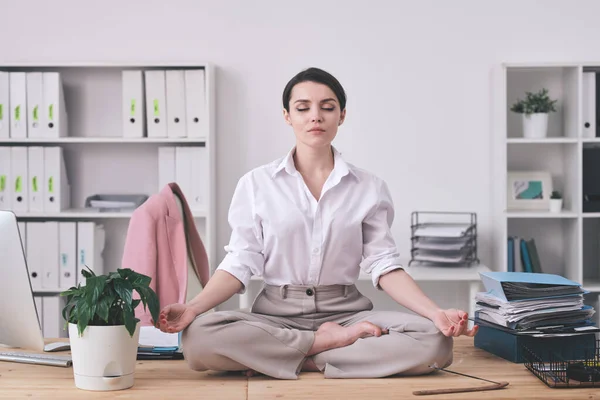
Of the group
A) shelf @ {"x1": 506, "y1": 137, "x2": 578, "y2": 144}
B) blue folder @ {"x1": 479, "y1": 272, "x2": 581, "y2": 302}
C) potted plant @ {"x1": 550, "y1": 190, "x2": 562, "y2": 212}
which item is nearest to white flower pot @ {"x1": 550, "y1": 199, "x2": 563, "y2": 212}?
potted plant @ {"x1": 550, "y1": 190, "x2": 562, "y2": 212}

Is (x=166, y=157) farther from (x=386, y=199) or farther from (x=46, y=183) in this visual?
(x=386, y=199)

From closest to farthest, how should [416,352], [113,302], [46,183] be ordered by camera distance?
1. [113,302]
2. [416,352]
3. [46,183]

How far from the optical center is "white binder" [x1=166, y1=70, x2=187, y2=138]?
12.3 ft

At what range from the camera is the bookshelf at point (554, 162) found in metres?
3.71

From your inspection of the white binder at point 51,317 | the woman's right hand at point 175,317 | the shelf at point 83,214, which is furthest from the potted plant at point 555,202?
the white binder at point 51,317

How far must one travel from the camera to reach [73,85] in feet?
13.0

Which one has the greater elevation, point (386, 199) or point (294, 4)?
point (294, 4)

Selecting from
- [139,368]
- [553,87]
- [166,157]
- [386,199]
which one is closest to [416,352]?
[386,199]

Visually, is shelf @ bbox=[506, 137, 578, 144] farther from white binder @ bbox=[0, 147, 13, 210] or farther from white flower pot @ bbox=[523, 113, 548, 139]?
white binder @ bbox=[0, 147, 13, 210]

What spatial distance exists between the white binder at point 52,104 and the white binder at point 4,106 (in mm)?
173

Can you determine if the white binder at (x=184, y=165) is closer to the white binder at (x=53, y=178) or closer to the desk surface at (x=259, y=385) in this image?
the white binder at (x=53, y=178)

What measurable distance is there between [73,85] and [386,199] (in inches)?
85.1

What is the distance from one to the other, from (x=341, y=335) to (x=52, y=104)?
2.22 metres

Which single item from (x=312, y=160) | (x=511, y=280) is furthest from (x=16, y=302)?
(x=511, y=280)
